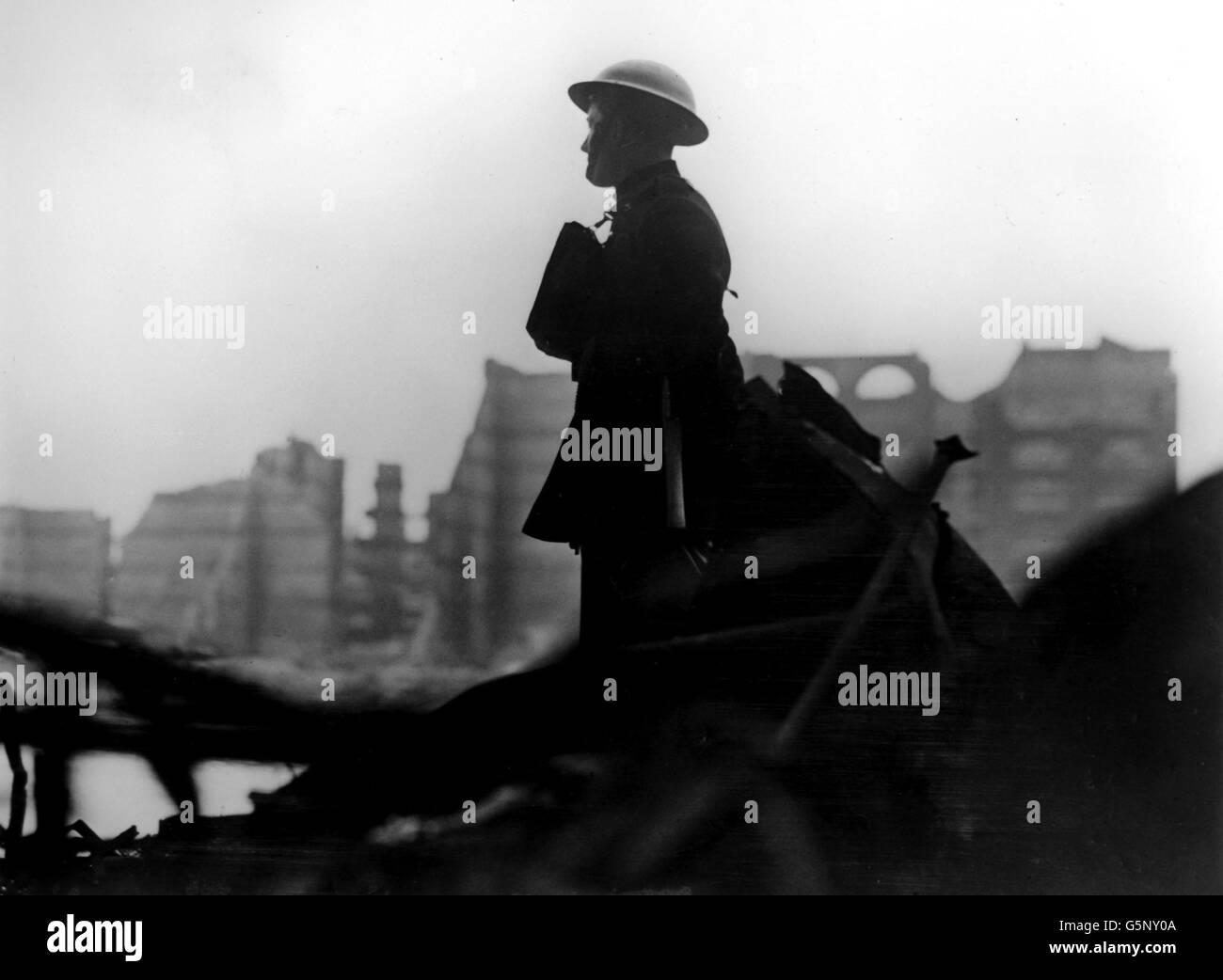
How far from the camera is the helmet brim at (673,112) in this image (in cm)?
275

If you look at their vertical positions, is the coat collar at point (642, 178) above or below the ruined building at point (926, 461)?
above

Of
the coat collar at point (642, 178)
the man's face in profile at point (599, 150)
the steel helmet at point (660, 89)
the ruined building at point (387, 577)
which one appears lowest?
the ruined building at point (387, 577)

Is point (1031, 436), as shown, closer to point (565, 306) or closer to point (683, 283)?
point (683, 283)

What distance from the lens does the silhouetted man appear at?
2.72m

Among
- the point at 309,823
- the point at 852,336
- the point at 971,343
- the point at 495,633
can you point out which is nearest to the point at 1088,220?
the point at 971,343

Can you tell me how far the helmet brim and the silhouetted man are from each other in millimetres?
18

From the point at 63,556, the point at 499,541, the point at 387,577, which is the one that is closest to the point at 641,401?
the point at 499,541

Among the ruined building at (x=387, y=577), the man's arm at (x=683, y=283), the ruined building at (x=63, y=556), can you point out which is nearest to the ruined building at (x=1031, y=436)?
the man's arm at (x=683, y=283)

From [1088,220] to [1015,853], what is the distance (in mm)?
1691

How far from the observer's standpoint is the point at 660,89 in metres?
2.74

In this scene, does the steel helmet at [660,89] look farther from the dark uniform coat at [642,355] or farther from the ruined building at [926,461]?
the ruined building at [926,461]

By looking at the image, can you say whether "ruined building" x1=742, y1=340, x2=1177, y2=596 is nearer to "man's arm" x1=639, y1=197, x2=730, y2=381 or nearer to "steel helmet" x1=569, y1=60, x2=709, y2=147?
"man's arm" x1=639, y1=197, x2=730, y2=381

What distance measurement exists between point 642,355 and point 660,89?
0.71 metres

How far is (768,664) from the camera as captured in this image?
2707 millimetres
